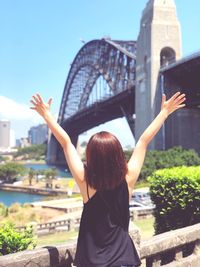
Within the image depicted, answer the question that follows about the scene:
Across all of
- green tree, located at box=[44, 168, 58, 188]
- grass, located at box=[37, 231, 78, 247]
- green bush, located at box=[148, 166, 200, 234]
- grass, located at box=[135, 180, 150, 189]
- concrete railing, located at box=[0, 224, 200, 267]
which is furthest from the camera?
green tree, located at box=[44, 168, 58, 188]

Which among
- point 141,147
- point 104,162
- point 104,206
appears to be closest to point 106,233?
point 104,206

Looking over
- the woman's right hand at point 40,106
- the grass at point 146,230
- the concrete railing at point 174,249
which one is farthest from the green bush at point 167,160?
the woman's right hand at point 40,106

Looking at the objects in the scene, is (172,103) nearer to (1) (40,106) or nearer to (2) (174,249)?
(1) (40,106)

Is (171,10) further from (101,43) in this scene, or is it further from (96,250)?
(96,250)

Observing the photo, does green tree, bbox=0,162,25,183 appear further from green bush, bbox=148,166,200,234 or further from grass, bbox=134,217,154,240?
green bush, bbox=148,166,200,234

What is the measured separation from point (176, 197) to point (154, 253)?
563 centimetres

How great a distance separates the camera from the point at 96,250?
10.1 ft

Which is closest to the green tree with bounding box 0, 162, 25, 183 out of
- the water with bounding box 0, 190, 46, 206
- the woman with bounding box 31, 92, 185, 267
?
the water with bounding box 0, 190, 46, 206

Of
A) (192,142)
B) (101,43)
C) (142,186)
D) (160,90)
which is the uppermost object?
(101,43)

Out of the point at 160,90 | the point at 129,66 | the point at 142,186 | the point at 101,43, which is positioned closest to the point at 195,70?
the point at 160,90

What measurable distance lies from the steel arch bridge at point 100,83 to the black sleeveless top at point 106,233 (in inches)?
2235

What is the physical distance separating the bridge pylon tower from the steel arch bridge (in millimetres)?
9669

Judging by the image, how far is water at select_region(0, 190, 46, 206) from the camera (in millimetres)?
56419

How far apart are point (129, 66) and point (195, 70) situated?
3038 cm
